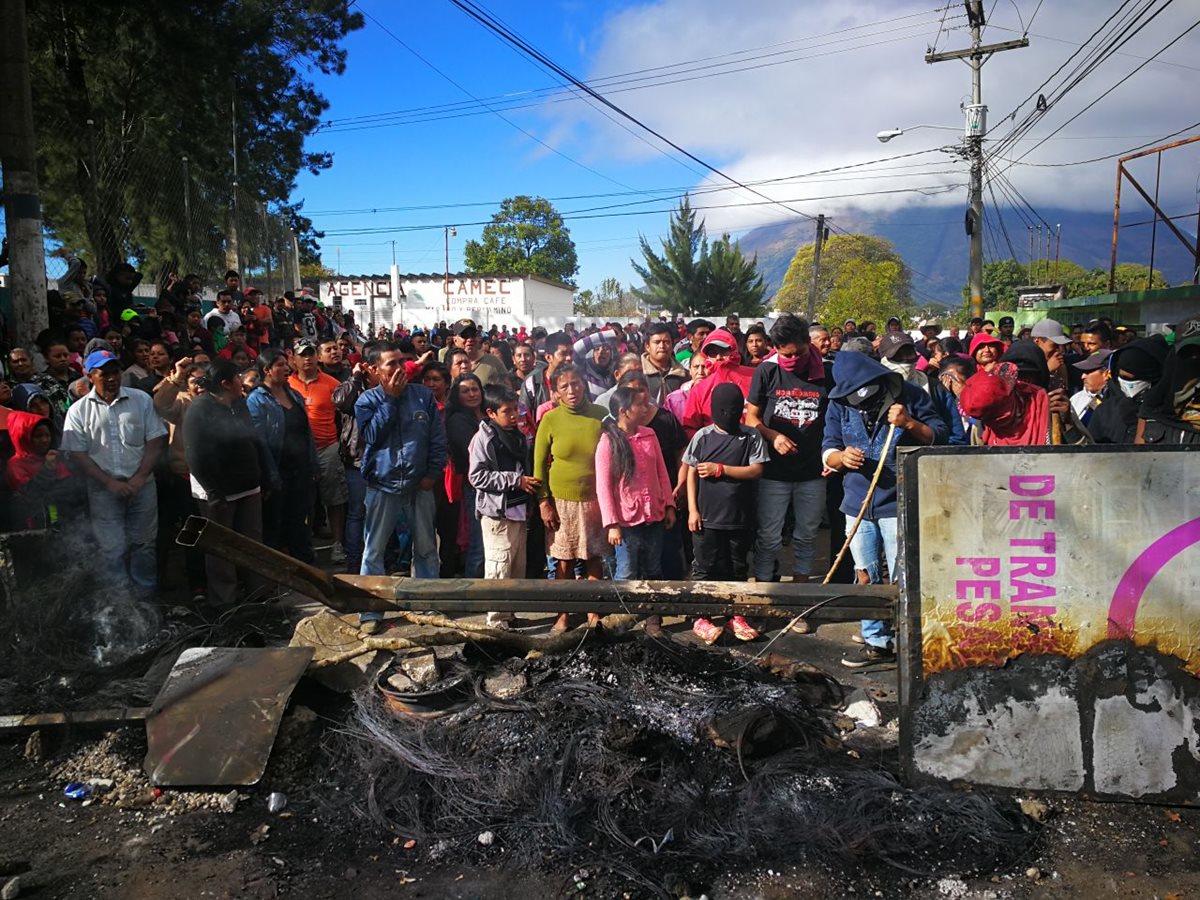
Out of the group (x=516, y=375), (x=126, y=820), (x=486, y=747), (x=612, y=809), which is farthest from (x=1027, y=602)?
(x=516, y=375)

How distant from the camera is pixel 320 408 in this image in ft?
23.2

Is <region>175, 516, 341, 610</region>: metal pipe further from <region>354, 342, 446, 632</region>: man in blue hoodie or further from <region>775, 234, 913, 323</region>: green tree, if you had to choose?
<region>775, 234, 913, 323</region>: green tree

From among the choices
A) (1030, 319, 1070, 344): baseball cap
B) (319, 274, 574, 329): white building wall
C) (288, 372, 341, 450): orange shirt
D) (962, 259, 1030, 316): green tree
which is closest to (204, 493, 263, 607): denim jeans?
(288, 372, 341, 450): orange shirt

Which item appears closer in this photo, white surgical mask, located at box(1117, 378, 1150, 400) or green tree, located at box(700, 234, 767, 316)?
white surgical mask, located at box(1117, 378, 1150, 400)

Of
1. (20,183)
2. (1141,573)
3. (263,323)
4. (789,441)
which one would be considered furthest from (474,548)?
(263,323)

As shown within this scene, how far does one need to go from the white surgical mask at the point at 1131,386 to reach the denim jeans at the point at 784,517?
2.40 metres

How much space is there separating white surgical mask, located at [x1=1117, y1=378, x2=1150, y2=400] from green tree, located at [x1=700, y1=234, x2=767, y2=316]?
50.1 meters

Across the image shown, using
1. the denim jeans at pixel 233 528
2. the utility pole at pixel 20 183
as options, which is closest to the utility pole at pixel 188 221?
the utility pole at pixel 20 183

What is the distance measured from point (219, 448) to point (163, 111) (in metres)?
18.5

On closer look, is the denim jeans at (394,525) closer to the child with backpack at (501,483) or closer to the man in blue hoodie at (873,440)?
the child with backpack at (501,483)

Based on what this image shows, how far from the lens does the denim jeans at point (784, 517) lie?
5453 millimetres

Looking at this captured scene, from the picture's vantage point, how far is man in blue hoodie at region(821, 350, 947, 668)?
15.5ft

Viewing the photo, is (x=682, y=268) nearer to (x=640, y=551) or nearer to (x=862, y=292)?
(x=862, y=292)

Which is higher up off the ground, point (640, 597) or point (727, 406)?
point (727, 406)
